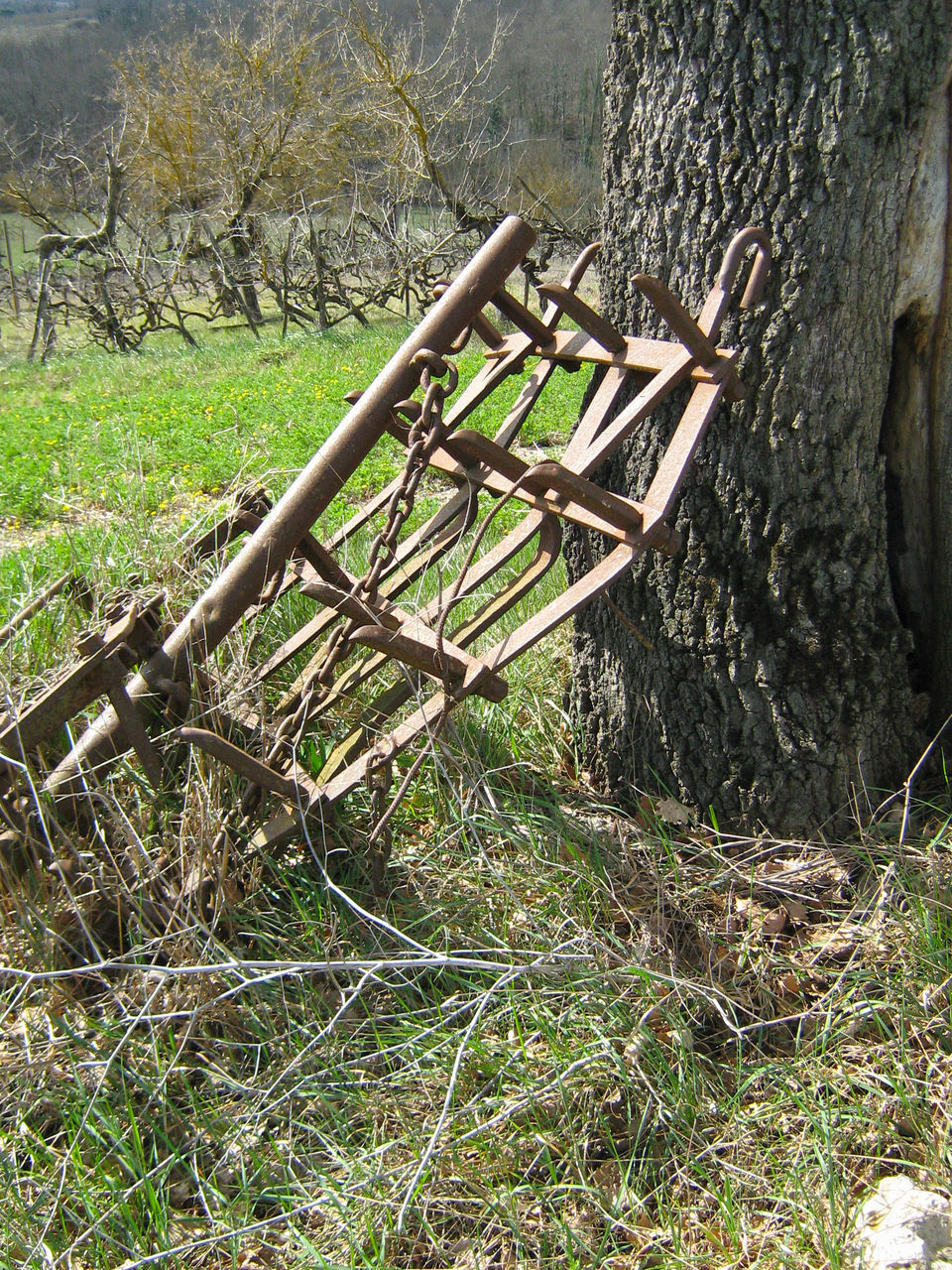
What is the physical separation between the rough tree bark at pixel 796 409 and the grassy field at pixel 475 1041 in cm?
28

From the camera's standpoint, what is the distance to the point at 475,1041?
1.81m

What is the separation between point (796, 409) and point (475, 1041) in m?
1.62

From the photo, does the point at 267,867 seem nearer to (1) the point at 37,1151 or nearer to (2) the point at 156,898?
(2) the point at 156,898

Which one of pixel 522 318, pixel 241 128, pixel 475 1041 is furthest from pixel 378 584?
pixel 241 128

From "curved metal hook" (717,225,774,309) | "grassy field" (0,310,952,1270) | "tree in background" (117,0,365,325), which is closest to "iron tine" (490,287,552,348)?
"curved metal hook" (717,225,774,309)

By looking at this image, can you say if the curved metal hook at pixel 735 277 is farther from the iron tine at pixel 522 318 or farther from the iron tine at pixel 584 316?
the iron tine at pixel 522 318

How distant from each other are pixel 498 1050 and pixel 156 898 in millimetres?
856

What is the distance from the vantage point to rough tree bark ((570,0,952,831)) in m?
1.98

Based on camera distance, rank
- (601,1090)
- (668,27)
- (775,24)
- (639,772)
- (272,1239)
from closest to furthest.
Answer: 1. (272,1239)
2. (601,1090)
3. (775,24)
4. (668,27)
5. (639,772)

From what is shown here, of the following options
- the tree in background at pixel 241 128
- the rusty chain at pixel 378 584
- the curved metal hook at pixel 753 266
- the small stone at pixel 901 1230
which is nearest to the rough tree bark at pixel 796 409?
the curved metal hook at pixel 753 266

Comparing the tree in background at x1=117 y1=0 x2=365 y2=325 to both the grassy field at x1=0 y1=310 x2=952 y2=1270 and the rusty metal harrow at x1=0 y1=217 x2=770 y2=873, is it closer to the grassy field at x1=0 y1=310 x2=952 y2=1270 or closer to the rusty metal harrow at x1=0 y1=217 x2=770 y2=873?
the rusty metal harrow at x1=0 y1=217 x2=770 y2=873

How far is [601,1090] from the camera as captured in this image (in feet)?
5.99

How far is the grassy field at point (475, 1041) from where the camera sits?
1.62 metres

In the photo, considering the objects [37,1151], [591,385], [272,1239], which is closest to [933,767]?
[591,385]
